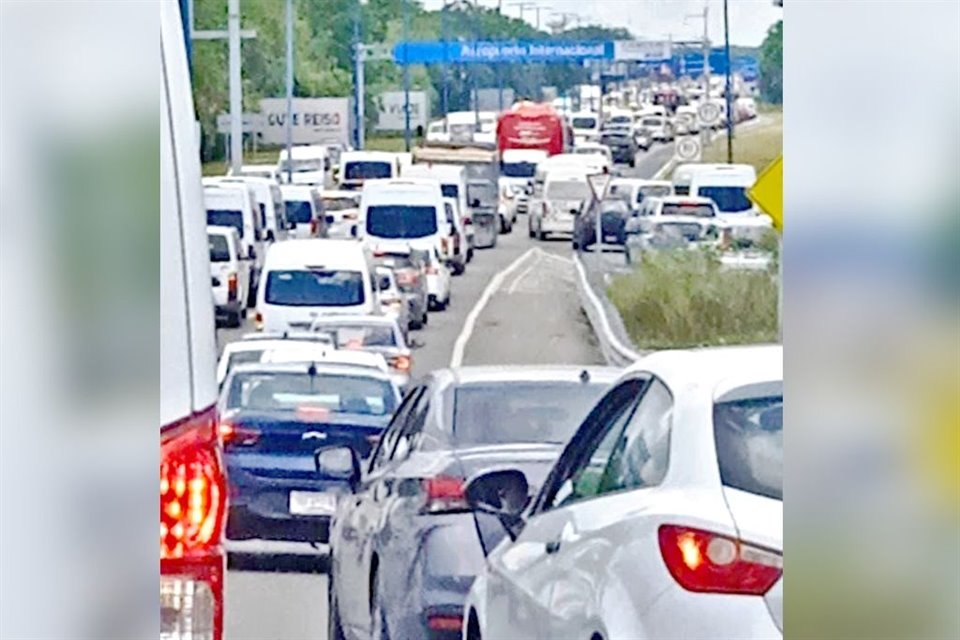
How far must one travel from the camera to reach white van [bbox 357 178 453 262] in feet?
11.9

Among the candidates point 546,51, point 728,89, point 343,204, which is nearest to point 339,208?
point 343,204

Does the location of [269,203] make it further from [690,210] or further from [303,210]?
[690,210]

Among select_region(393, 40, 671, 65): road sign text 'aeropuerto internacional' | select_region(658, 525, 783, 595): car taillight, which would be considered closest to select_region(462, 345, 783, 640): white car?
select_region(658, 525, 783, 595): car taillight

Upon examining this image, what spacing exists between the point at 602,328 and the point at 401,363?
0.33 meters

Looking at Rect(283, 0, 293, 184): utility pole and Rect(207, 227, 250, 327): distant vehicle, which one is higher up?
Rect(283, 0, 293, 184): utility pole

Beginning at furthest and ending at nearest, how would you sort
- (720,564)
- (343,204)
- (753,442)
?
(343,204), (753,442), (720,564)

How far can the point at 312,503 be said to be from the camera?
141 inches

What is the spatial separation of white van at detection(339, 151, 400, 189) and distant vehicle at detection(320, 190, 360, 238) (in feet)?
0.05

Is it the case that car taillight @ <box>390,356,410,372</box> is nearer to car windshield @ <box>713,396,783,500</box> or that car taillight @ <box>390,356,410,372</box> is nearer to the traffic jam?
the traffic jam

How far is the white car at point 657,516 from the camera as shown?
11.3ft

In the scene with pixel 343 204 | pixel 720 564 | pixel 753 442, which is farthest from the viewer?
pixel 343 204
